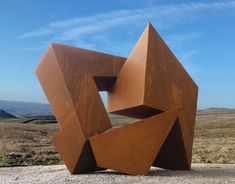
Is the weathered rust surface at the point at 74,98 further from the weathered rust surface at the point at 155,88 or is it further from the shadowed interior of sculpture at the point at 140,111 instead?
the shadowed interior of sculpture at the point at 140,111

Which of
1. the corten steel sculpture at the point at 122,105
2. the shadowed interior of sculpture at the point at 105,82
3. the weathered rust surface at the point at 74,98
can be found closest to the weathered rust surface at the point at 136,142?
the corten steel sculpture at the point at 122,105

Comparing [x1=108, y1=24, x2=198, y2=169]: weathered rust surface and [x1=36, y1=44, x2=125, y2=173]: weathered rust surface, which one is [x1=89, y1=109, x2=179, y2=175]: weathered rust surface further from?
[x1=108, y1=24, x2=198, y2=169]: weathered rust surface

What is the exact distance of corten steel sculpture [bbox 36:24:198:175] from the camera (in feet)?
48.9

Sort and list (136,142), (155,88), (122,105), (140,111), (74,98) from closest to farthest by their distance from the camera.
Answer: (136,142)
(74,98)
(155,88)
(140,111)
(122,105)

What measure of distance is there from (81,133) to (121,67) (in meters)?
3.89

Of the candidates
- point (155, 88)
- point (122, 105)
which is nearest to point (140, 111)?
point (122, 105)

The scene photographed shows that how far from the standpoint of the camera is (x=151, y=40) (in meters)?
16.7

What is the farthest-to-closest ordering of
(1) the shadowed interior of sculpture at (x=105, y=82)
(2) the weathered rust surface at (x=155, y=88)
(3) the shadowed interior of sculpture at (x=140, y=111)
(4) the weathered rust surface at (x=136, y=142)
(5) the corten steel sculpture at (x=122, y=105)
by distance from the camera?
(1) the shadowed interior of sculpture at (x=105, y=82), (3) the shadowed interior of sculpture at (x=140, y=111), (2) the weathered rust surface at (x=155, y=88), (5) the corten steel sculpture at (x=122, y=105), (4) the weathered rust surface at (x=136, y=142)

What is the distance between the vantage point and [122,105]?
16.7 metres

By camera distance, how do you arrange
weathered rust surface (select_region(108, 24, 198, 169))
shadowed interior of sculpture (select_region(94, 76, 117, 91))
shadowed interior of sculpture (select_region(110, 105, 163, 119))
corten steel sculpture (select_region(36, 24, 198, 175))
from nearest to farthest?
corten steel sculpture (select_region(36, 24, 198, 175)) < weathered rust surface (select_region(108, 24, 198, 169)) < shadowed interior of sculpture (select_region(110, 105, 163, 119)) < shadowed interior of sculpture (select_region(94, 76, 117, 91))

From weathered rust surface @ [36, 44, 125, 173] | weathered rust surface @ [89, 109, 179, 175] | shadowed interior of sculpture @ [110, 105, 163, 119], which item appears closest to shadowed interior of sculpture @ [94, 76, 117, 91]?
weathered rust surface @ [36, 44, 125, 173]

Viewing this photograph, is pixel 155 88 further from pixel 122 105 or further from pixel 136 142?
pixel 136 142

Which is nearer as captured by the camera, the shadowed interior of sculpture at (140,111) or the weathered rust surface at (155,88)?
the weathered rust surface at (155,88)

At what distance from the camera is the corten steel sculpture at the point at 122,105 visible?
14.9 meters
